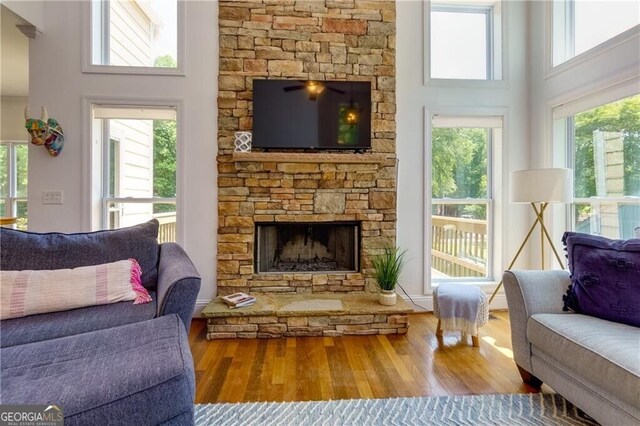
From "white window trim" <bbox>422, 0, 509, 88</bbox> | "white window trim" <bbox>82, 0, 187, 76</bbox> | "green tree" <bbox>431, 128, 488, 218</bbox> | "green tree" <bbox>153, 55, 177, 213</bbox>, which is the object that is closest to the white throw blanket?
"green tree" <bbox>431, 128, 488, 218</bbox>

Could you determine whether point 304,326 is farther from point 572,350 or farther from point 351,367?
point 572,350

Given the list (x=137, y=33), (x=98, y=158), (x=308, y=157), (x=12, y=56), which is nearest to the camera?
(x=308, y=157)

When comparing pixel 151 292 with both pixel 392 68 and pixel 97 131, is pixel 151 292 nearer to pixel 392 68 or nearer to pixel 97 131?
pixel 97 131

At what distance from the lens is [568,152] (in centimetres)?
286

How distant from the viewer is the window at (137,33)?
2986mm

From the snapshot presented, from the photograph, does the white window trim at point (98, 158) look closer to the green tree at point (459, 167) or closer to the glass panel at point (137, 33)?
the glass panel at point (137, 33)

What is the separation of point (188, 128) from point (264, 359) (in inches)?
84.0

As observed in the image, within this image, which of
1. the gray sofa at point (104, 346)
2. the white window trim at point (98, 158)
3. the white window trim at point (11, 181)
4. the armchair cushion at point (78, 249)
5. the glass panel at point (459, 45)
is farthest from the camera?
the white window trim at point (11, 181)

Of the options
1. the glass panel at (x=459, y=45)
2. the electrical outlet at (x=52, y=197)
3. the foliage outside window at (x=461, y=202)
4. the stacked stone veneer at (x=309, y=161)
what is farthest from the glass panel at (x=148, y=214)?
the glass panel at (x=459, y=45)

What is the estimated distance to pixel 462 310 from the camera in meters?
2.35

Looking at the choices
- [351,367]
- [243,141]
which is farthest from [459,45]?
[351,367]

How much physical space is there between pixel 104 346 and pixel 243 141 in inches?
77.2

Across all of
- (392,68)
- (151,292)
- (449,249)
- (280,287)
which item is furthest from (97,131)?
(449,249)

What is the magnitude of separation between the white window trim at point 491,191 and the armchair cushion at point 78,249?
2.39 m
